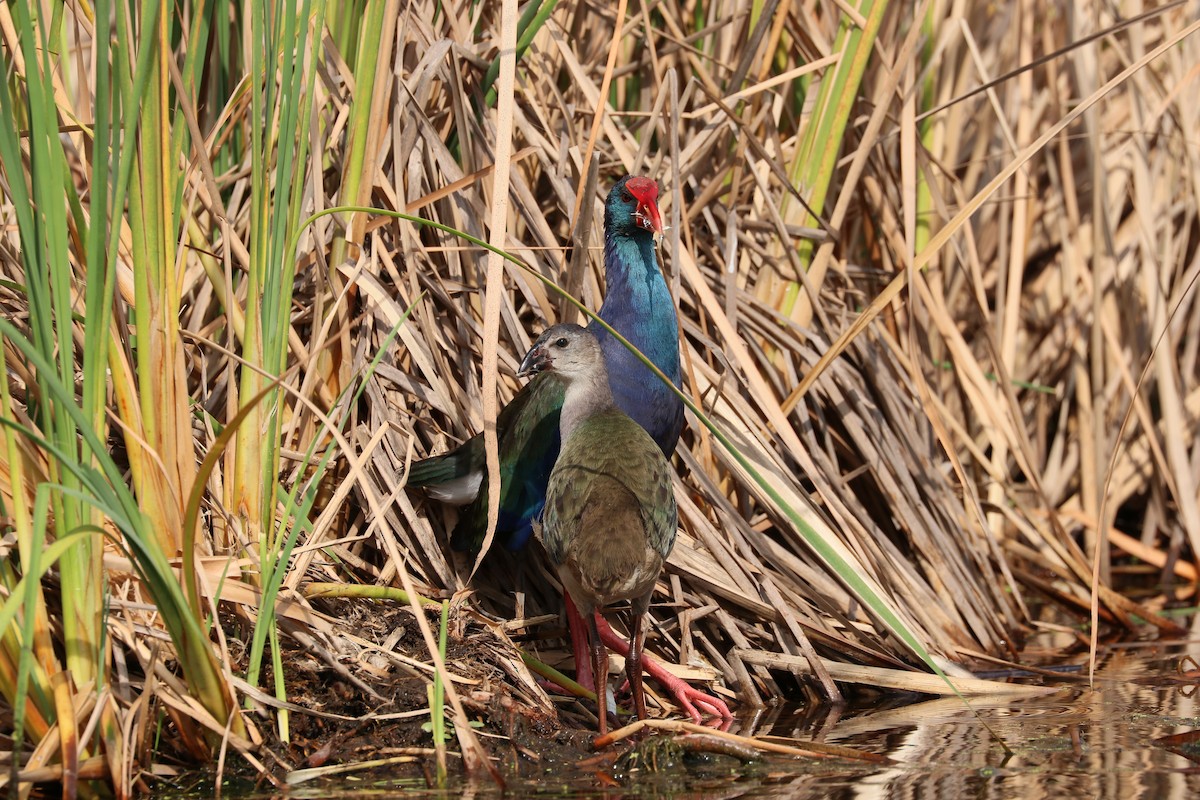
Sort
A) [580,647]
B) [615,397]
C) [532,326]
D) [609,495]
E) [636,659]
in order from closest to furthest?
[609,495]
[636,659]
[580,647]
[615,397]
[532,326]

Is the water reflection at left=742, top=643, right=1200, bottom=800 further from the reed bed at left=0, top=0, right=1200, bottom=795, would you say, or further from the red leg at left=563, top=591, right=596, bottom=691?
the red leg at left=563, top=591, right=596, bottom=691

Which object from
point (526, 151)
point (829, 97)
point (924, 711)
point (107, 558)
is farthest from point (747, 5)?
point (107, 558)

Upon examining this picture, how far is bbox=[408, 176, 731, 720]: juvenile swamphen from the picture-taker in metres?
3.00

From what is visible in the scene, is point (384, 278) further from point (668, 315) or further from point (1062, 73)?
point (1062, 73)

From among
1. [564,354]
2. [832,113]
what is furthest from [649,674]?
[832,113]

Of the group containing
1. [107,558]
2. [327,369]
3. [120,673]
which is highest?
[327,369]

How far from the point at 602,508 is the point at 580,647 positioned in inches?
22.6

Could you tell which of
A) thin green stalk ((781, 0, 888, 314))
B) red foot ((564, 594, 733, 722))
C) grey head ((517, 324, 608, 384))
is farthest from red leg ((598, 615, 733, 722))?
thin green stalk ((781, 0, 888, 314))

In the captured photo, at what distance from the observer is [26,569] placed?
1949 mm

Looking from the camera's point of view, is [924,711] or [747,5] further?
[747,5]

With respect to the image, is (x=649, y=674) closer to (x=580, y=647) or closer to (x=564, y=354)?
(x=580, y=647)

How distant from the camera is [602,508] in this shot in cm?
254

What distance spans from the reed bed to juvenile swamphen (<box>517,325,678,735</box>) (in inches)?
7.4

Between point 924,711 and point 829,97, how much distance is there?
1.64 m
